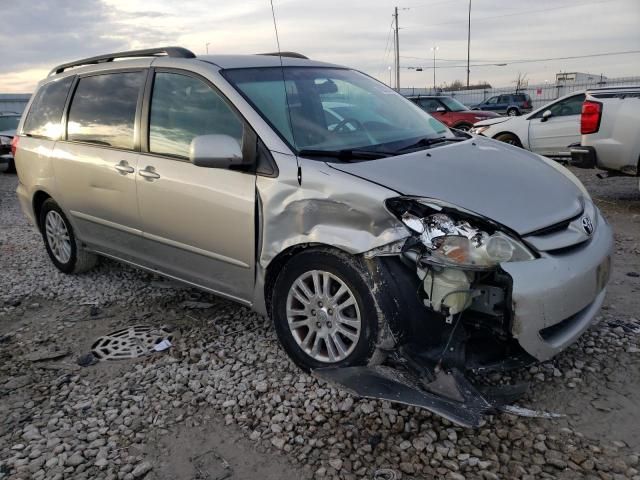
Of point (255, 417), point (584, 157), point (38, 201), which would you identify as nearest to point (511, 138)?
point (584, 157)

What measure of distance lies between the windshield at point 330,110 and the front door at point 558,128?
6.92m

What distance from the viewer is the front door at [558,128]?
33.3ft

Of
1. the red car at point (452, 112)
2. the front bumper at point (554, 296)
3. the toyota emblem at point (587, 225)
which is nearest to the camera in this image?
the front bumper at point (554, 296)

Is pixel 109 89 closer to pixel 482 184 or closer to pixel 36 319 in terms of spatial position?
pixel 36 319

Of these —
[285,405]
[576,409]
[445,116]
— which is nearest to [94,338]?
[285,405]

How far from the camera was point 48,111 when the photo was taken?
514 cm

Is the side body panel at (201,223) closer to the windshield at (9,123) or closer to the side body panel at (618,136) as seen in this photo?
the side body panel at (618,136)

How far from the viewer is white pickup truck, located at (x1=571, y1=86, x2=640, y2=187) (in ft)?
23.0

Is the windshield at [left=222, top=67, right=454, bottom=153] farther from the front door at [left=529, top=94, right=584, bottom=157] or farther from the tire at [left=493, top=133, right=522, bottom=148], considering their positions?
the tire at [left=493, top=133, right=522, bottom=148]

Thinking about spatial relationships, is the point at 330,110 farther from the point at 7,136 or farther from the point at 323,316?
the point at 7,136

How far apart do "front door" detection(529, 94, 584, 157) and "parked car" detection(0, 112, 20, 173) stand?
11297 millimetres

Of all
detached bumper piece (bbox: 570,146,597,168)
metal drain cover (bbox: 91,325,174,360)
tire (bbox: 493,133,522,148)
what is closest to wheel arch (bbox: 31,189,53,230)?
metal drain cover (bbox: 91,325,174,360)

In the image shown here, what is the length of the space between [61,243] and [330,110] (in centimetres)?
304

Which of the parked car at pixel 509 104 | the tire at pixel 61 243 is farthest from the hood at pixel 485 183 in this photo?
the parked car at pixel 509 104
